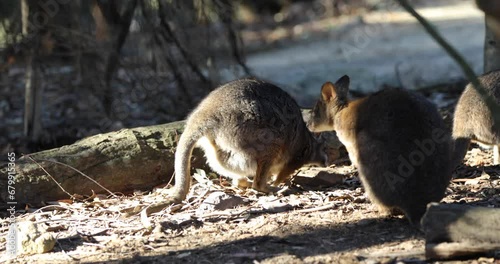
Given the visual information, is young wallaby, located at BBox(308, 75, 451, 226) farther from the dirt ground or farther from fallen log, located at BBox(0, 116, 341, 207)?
fallen log, located at BBox(0, 116, 341, 207)

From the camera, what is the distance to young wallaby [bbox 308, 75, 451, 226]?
4.94 meters

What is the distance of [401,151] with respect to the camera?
16.3 feet

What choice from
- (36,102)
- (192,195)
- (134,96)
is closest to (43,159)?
(192,195)

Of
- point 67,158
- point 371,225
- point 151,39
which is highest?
point 151,39

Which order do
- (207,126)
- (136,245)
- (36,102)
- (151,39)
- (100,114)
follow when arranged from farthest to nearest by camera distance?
(100,114), (151,39), (36,102), (207,126), (136,245)

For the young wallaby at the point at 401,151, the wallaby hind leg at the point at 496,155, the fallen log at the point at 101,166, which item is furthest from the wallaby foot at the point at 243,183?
the wallaby hind leg at the point at 496,155

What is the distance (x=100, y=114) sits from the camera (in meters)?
10.3

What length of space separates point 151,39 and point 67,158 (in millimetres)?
3457

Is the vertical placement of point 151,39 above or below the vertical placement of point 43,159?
above

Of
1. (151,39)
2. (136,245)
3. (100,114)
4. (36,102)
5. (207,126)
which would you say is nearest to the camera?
(136,245)

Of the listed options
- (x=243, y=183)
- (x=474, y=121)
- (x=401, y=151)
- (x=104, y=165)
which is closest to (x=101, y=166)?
(x=104, y=165)

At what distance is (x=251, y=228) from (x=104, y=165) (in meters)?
1.67

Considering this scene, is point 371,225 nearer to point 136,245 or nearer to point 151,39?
point 136,245

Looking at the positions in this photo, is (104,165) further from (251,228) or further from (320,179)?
(320,179)
